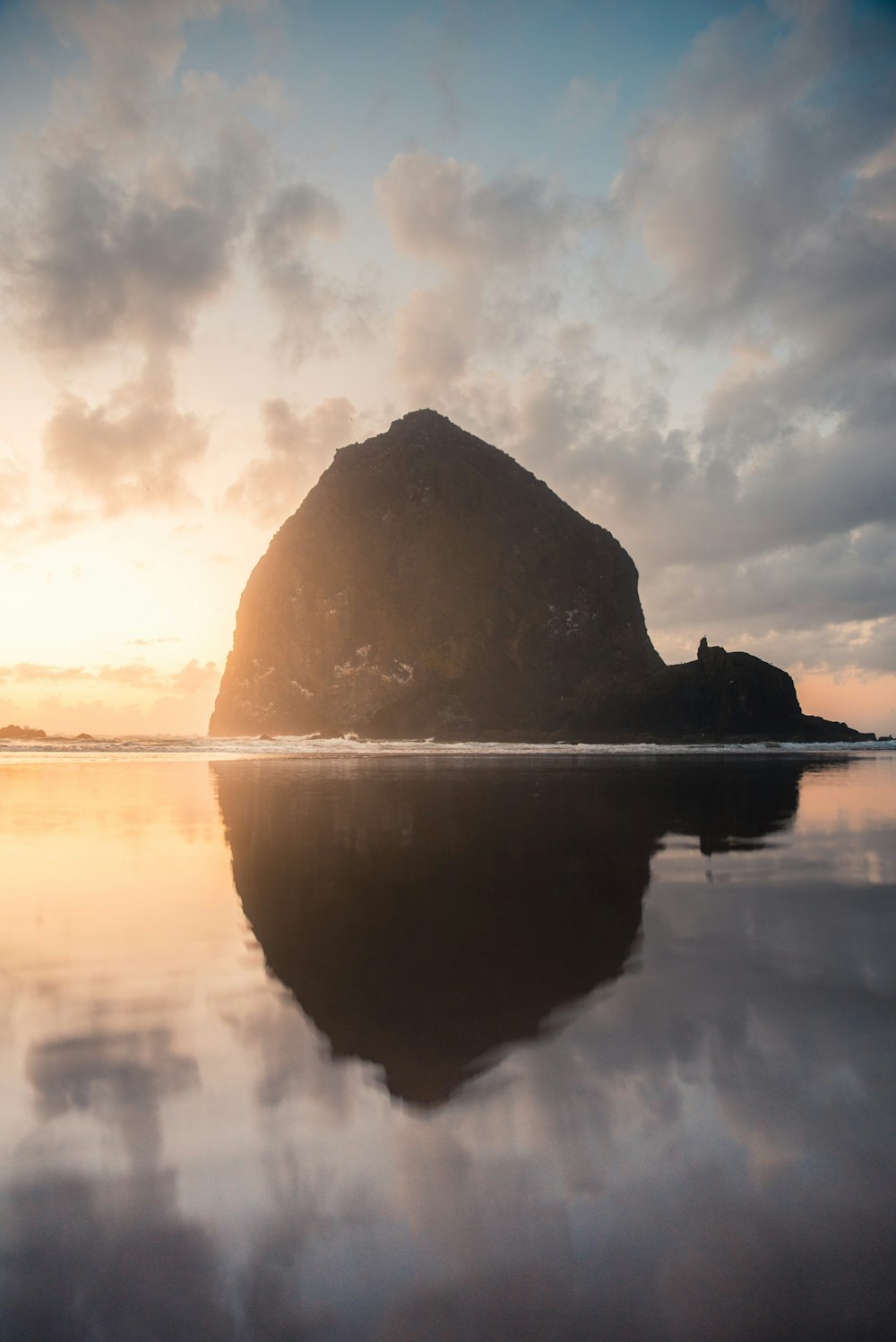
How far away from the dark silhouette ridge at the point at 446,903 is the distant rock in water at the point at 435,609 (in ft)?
222

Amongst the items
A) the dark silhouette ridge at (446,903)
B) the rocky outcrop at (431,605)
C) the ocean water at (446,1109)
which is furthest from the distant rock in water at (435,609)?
the ocean water at (446,1109)

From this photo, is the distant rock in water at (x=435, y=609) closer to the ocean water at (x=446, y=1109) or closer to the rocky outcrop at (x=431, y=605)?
the rocky outcrop at (x=431, y=605)

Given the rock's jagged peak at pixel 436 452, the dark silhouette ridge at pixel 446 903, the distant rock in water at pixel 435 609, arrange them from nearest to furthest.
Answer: the dark silhouette ridge at pixel 446 903 < the distant rock in water at pixel 435 609 < the rock's jagged peak at pixel 436 452

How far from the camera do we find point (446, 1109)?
9.84ft

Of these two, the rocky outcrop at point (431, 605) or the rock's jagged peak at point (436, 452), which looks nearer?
the rocky outcrop at point (431, 605)

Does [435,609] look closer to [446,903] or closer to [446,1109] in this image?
[446,903]

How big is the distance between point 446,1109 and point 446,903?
356 cm

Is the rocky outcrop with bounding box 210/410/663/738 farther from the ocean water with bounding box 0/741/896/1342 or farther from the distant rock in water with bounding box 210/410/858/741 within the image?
the ocean water with bounding box 0/741/896/1342

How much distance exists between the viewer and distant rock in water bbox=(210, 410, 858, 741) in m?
92.2

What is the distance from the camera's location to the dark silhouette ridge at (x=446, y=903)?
152 inches

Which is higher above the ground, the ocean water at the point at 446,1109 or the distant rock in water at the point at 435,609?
the distant rock in water at the point at 435,609

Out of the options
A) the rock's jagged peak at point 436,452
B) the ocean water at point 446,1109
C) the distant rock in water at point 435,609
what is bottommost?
the ocean water at point 446,1109

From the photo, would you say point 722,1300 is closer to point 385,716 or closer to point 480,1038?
point 480,1038

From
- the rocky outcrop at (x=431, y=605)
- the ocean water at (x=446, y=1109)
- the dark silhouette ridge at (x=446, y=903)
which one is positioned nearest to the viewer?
the ocean water at (x=446, y=1109)
